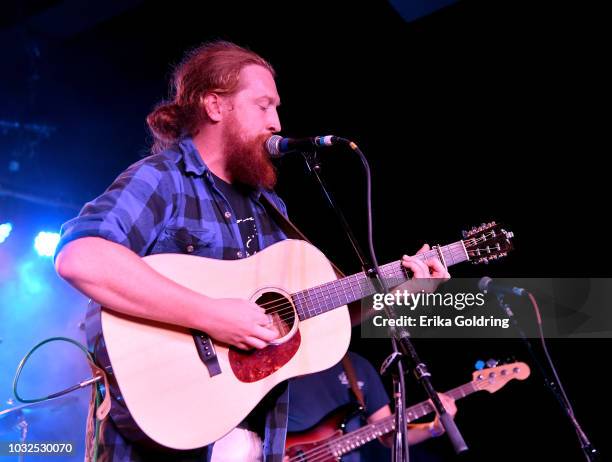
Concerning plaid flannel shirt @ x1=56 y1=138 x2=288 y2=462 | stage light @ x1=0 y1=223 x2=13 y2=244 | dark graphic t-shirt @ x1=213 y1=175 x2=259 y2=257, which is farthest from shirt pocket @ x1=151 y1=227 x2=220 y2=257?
stage light @ x1=0 y1=223 x2=13 y2=244

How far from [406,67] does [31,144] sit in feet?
14.3

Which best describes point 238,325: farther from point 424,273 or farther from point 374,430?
point 374,430

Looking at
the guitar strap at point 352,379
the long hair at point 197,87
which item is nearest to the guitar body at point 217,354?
the long hair at point 197,87

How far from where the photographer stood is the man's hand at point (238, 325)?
6.81ft

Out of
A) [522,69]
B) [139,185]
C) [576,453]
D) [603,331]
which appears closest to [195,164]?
[139,185]

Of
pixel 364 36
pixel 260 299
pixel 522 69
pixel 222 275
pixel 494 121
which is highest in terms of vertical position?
pixel 364 36

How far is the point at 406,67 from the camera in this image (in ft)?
17.4

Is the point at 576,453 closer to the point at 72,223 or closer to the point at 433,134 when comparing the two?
the point at 433,134

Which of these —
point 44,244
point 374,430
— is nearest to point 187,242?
point 374,430

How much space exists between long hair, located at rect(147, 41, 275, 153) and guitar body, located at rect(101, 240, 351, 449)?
1040mm

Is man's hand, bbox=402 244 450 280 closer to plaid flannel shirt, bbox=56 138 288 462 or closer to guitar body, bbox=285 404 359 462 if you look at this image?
plaid flannel shirt, bbox=56 138 288 462

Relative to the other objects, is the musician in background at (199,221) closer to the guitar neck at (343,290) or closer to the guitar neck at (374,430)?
the guitar neck at (343,290)

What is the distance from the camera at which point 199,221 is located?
2.41 m

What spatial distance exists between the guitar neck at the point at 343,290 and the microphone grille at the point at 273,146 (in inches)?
26.3
